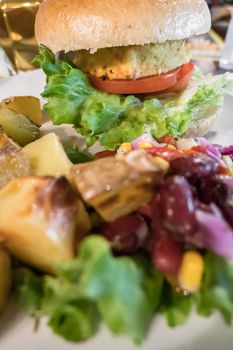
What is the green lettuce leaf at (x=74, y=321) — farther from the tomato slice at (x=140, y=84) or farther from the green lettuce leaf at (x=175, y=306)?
the tomato slice at (x=140, y=84)

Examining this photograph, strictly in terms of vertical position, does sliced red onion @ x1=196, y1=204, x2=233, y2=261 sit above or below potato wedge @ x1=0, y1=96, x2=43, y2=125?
above

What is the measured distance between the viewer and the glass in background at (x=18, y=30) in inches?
177

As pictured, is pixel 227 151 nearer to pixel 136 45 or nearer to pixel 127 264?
pixel 136 45

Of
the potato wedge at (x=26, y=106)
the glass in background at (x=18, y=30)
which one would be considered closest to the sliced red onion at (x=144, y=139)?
the potato wedge at (x=26, y=106)

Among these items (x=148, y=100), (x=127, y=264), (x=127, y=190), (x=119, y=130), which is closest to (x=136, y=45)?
(x=148, y=100)

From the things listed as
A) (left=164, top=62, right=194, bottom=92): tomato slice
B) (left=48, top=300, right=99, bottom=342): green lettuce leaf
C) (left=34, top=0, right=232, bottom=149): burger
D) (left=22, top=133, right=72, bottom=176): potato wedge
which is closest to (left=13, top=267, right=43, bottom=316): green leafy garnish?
(left=48, top=300, right=99, bottom=342): green lettuce leaf

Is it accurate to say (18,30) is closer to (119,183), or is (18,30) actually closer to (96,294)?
(119,183)

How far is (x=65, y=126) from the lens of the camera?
2.87m

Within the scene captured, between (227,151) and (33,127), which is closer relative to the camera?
(227,151)

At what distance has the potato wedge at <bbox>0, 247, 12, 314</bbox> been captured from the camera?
1433mm

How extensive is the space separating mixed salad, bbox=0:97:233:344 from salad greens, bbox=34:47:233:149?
3.30ft

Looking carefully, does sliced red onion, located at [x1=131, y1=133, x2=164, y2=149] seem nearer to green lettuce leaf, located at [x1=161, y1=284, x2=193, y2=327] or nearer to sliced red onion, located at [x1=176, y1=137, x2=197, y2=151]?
sliced red onion, located at [x1=176, y1=137, x2=197, y2=151]

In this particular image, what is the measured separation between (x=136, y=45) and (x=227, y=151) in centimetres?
79

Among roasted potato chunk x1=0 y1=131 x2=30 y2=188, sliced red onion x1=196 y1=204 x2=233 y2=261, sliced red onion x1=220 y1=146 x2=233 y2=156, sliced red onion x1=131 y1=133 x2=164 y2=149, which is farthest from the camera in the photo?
sliced red onion x1=220 y1=146 x2=233 y2=156
